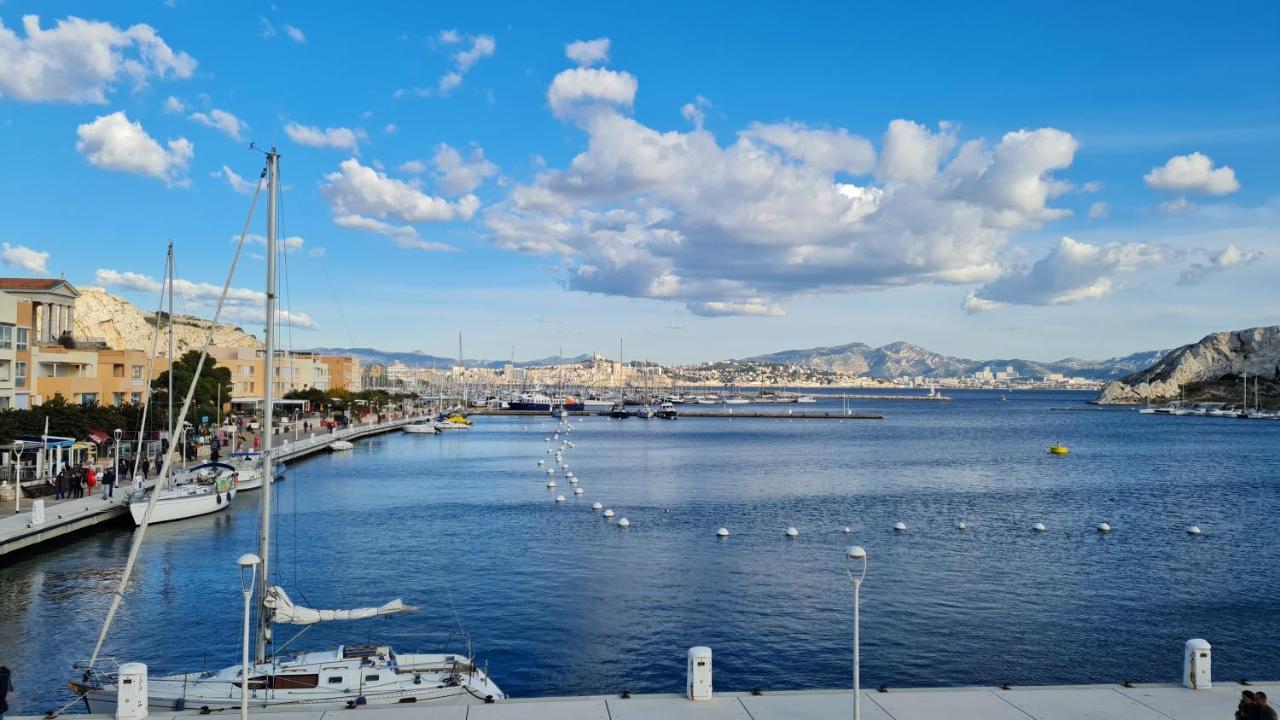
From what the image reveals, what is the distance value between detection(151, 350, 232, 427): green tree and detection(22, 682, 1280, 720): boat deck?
168 feet

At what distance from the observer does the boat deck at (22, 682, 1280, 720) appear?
44.3 ft

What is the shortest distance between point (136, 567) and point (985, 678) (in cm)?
2882

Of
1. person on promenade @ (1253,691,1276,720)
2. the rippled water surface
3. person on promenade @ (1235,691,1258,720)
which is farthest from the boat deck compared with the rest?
the rippled water surface

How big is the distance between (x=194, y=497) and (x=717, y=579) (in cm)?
2724

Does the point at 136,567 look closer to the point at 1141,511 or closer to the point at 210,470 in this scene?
the point at 210,470

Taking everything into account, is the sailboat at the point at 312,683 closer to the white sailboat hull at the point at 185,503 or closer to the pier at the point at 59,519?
the pier at the point at 59,519

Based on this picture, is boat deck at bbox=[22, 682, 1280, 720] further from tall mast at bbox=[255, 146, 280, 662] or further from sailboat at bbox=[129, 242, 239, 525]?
sailboat at bbox=[129, 242, 239, 525]

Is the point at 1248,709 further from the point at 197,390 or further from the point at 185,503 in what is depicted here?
the point at 197,390

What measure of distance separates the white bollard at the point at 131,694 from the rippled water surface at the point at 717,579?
7.18 metres

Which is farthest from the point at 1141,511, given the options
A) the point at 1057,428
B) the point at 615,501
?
the point at 1057,428

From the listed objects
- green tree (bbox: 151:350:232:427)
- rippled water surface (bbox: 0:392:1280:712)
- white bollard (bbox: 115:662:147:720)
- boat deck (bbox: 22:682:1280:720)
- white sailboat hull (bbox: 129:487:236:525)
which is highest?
green tree (bbox: 151:350:232:427)

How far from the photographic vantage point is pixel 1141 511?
164 ft

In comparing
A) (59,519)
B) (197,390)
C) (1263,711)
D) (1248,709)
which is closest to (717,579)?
(1248,709)

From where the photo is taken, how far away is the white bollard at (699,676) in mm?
14195
